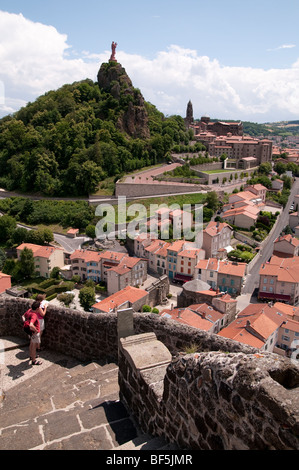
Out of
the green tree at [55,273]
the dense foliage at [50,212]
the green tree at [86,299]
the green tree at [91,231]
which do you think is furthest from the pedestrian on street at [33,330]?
the dense foliage at [50,212]

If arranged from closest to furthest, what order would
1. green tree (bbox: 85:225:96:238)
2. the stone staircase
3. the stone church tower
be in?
the stone staircase, green tree (bbox: 85:225:96:238), the stone church tower

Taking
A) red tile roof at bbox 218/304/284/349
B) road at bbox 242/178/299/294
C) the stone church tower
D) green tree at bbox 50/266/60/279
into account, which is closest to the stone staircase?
red tile roof at bbox 218/304/284/349

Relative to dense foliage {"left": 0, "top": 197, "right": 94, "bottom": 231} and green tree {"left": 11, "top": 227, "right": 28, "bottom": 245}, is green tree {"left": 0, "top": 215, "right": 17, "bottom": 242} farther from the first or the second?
dense foliage {"left": 0, "top": 197, "right": 94, "bottom": 231}

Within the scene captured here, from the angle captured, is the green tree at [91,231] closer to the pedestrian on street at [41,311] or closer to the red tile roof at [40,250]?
the red tile roof at [40,250]

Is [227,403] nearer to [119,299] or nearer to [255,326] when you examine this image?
[255,326]

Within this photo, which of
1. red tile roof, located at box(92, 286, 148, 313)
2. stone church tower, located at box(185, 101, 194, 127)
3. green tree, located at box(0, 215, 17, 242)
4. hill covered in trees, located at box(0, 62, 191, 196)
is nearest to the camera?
red tile roof, located at box(92, 286, 148, 313)

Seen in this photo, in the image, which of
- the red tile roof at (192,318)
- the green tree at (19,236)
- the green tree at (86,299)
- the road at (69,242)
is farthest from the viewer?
the green tree at (19,236)

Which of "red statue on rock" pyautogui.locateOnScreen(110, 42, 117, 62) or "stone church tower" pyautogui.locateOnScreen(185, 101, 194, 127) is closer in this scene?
"red statue on rock" pyautogui.locateOnScreen(110, 42, 117, 62)
